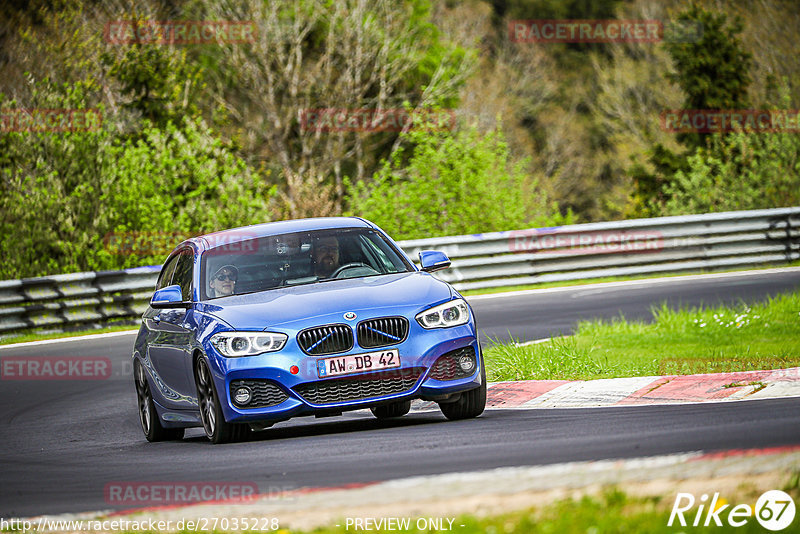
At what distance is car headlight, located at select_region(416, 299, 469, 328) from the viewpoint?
873 centimetres

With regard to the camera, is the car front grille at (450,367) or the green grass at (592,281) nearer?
the car front grille at (450,367)

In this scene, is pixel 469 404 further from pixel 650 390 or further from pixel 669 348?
pixel 669 348

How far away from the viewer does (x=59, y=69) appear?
3161cm

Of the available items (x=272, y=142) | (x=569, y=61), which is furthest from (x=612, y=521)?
(x=569, y=61)

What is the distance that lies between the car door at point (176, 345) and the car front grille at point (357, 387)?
1.15 metres
